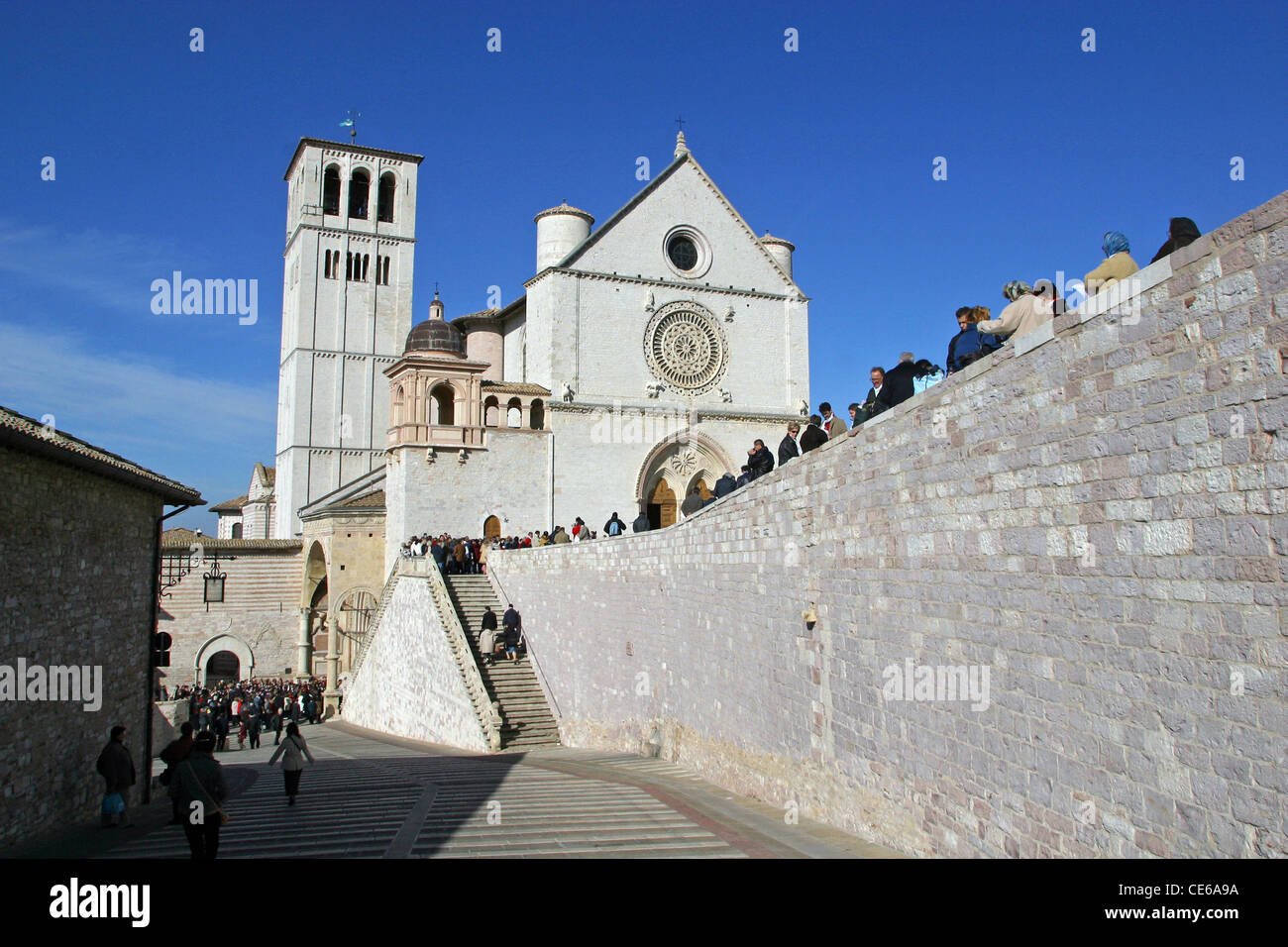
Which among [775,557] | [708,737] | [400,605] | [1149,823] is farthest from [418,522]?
[1149,823]

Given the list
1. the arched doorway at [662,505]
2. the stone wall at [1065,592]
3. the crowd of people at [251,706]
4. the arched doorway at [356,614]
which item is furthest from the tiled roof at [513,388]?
the stone wall at [1065,592]

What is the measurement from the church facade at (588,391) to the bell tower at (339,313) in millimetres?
8848

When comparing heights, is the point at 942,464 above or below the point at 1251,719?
above

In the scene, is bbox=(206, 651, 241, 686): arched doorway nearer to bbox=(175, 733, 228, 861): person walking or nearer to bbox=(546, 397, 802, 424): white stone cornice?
bbox=(546, 397, 802, 424): white stone cornice

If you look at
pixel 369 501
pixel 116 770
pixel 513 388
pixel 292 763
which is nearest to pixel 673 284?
pixel 513 388

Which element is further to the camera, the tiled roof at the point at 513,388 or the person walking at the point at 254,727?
the tiled roof at the point at 513,388

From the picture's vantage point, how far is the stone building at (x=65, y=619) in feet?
27.9

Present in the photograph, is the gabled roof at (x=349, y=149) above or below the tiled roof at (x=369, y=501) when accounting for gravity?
above

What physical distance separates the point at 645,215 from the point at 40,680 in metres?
23.6

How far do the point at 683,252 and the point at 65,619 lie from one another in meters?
23.5

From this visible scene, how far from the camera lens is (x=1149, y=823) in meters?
5.01

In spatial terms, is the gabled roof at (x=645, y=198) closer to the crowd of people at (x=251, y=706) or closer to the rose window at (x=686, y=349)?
the rose window at (x=686, y=349)

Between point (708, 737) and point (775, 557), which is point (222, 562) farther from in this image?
point (775, 557)

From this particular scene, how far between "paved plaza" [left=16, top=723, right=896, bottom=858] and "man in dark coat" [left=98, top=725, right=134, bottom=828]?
12.5 inches
